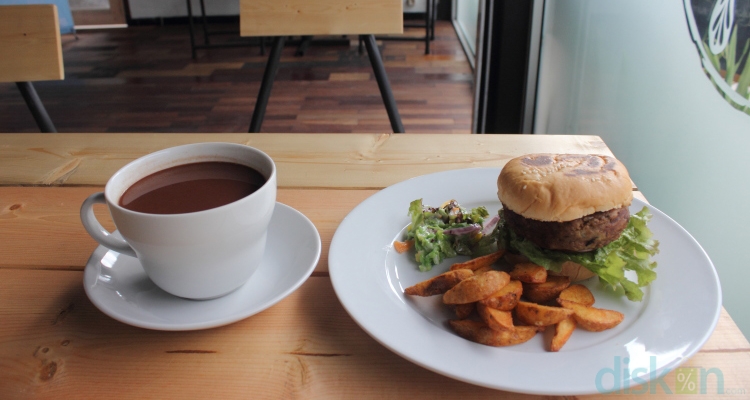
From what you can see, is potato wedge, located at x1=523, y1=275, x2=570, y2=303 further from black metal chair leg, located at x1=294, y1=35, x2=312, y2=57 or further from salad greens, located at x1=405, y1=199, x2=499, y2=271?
black metal chair leg, located at x1=294, y1=35, x2=312, y2=57

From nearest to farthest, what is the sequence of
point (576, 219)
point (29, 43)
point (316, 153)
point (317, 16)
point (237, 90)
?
1. point (576, 219)
2. point (316, 153)
3. point (29, 43)
4. point (317, 16)
5. point (237, 90)

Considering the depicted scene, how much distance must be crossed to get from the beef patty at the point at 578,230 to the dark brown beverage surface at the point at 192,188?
38 centimetres

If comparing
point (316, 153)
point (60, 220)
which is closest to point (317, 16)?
point (316, 153)

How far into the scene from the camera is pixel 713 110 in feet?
3.89

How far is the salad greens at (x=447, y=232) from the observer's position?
2.52 ft

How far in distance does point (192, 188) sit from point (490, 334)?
39 centimetres

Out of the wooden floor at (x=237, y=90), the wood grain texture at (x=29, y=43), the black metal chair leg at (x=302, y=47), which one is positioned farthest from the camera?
the black metal chair leg at (x=302, y=47)

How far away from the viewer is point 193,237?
574mm

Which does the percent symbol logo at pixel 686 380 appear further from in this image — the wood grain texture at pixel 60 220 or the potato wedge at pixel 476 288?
the wood grain texture at pixel 60 220

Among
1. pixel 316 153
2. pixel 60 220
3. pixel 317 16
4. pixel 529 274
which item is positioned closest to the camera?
pixel 529 274

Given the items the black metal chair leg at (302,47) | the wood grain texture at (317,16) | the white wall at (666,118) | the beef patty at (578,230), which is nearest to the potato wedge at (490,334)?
the beef patty at (578,230)

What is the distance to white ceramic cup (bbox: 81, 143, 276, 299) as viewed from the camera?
569 millimetres

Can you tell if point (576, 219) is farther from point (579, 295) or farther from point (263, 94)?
point (263, 94)

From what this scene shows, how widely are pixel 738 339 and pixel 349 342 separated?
0.43 m
